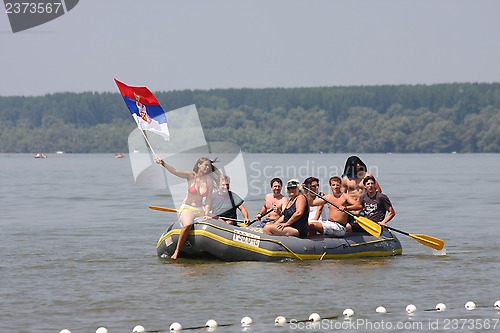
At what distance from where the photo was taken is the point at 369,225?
1755 cm

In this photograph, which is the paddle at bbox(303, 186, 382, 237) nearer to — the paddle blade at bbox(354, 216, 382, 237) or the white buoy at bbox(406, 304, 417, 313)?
the paddle blade at bbox(354, 216, 382, 237)

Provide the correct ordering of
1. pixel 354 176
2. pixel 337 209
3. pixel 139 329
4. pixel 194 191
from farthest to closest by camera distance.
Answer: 1. pixel 354 176
2. pixel 337 209
3. pixel 194 191
4. pixel 139 329

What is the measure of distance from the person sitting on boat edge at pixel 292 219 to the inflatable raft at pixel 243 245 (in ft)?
0.40

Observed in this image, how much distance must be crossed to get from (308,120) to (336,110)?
628 centimetres

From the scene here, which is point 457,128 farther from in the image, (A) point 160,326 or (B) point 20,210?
(A) point 160,326

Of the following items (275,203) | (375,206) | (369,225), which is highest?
(275,203)

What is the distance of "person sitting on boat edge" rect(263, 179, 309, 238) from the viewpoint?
1669cm

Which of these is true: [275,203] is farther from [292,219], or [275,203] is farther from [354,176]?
[354,176]

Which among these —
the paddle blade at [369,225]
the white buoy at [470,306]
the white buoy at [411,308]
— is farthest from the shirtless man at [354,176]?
the white buoy at [411,308]

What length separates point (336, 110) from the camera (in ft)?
582

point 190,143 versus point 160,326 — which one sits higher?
point 190,143

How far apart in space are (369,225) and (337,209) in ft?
2.08

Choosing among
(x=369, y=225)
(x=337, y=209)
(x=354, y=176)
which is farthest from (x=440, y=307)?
(x=354, y=176)

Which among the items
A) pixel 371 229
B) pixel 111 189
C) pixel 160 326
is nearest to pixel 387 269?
pixel 371 229
